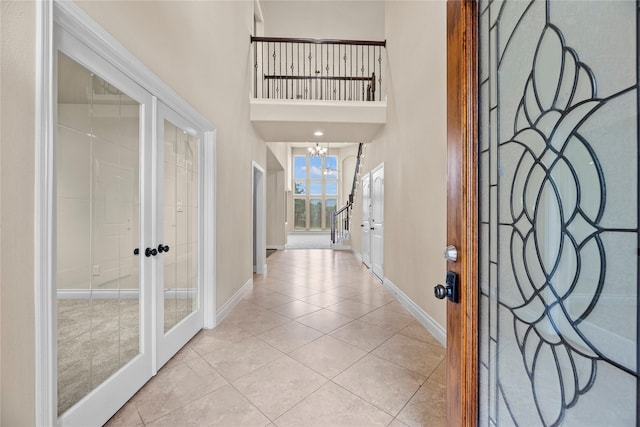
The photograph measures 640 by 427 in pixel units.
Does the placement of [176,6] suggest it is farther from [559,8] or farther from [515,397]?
[515,397]

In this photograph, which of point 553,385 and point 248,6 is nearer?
point 553,385

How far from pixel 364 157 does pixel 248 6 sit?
3509 millimetres

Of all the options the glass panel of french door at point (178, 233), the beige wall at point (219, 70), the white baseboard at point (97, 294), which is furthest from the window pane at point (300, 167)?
the white baseboard at point (97, 294)

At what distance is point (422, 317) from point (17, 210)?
3.06 meters

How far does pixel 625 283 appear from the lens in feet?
1.77

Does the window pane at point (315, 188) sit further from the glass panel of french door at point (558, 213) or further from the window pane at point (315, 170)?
the glass panel of french door at point (558, 213)

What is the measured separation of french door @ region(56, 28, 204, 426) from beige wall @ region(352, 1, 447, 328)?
2.33 m

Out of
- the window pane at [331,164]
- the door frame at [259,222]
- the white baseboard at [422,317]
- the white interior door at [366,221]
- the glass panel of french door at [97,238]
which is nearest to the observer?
the glass panel of french door at [97,238]

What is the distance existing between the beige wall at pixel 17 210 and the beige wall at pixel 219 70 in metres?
0.44

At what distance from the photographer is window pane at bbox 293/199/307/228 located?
13008 millimetres

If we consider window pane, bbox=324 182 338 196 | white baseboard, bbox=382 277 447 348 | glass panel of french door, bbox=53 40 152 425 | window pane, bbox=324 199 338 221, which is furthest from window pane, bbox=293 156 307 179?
glass panel of french door, bbox=53 40 152 425

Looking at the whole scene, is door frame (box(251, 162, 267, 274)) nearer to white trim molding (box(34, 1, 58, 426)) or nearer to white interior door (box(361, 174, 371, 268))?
white interior door (box(361, 174, 371, 268))

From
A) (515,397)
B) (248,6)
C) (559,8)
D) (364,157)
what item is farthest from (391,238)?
(248,6)

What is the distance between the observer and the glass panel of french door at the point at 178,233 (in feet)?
6.47
